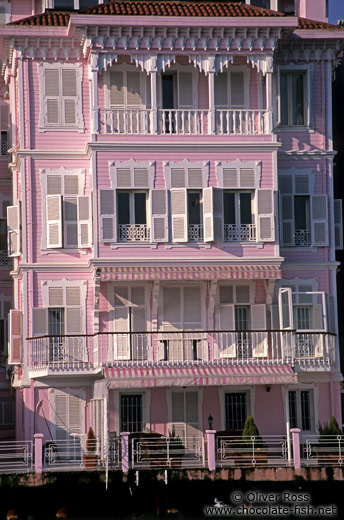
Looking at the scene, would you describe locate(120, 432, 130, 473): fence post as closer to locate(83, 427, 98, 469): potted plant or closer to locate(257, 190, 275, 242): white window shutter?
locate(83, 427, 98, 469): potted plant

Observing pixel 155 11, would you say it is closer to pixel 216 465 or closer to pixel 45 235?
pixel 45 235

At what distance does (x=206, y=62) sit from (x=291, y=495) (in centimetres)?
1526

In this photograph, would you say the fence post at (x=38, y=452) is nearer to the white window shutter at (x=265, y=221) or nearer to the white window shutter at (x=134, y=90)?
the white window shutter at (x=265, y=221)

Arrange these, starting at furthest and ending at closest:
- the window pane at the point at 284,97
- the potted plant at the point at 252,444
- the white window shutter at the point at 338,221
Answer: the white window shutter at the point at 338,221
the window pane at the point at 284,97
the potted plant at the point at 252,444

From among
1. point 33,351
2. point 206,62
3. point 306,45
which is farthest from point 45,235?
point 306,45

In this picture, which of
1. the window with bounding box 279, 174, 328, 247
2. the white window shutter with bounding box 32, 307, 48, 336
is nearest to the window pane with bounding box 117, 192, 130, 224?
the white window shutter with bounding box 32, 307, 48, 336

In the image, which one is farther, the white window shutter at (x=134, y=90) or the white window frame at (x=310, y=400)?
the white window shutter at (x=134, y=90)

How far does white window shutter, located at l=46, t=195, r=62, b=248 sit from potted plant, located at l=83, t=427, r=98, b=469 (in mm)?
6712

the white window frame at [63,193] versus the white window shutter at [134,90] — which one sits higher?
the white window shutter at [134,90]

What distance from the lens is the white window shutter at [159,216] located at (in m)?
48.1

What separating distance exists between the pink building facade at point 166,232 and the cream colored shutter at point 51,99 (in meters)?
0.05

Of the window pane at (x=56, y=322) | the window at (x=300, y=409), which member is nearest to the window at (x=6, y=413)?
the window pane at (x=56, y=322)

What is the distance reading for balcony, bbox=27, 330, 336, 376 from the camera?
47656 millimetres

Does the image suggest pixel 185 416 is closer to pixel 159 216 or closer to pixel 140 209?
pixel 159 216
